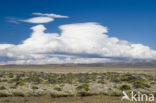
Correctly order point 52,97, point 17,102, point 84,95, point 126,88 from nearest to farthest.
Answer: point 17,102, point 52,97, point 84,95, point 126,88

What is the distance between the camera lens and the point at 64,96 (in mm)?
21188

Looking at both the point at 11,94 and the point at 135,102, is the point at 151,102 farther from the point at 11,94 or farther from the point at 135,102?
the point at 11,94

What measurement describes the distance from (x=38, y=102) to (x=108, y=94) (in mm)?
8706

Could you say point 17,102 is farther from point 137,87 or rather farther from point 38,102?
point 137,87

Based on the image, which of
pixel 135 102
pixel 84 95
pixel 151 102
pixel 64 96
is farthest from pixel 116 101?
pixel 64 96

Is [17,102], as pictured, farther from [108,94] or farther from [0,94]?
[108,94]

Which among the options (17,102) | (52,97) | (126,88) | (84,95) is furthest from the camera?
(126,88)

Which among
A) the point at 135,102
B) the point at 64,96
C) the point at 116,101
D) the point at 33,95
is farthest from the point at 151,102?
the point at 33,95

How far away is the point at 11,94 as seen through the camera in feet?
69.8

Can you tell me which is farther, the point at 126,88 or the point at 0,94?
the point at 126,88

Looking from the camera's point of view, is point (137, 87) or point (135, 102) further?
point (137, 87)

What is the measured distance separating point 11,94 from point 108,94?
11.4 m

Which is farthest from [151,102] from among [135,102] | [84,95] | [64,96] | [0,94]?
[0,94]

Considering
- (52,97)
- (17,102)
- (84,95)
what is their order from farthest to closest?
(84,95) < (52,97) < (17,102)
